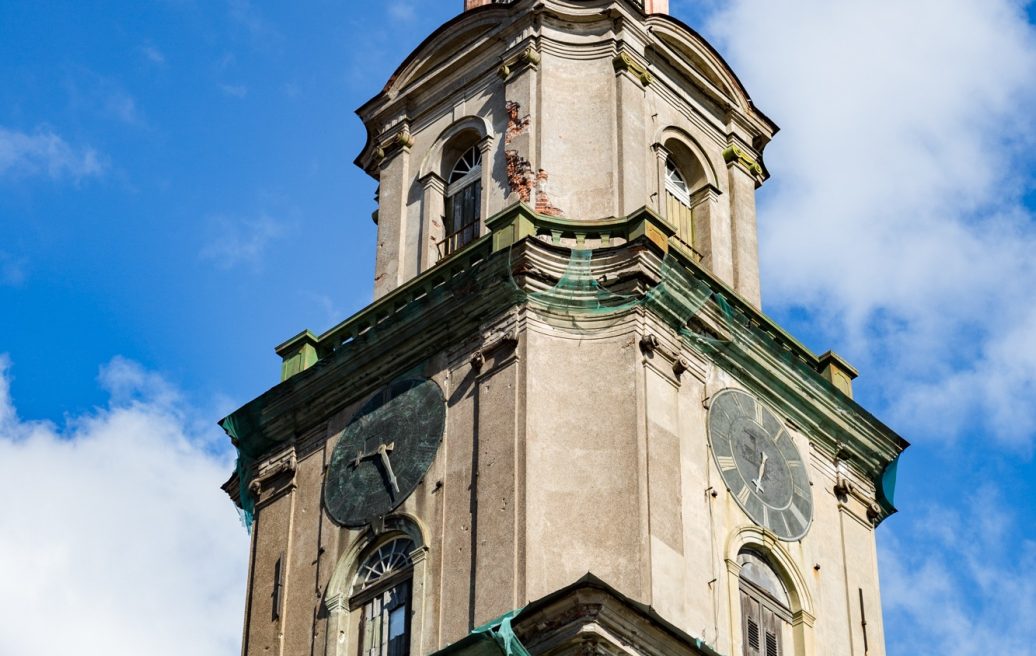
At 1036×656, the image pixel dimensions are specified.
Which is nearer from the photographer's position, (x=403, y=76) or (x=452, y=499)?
(x=452, y=499)

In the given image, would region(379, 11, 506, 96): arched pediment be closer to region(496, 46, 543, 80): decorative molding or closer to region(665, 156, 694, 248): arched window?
region(496, 46, 543, 80): decorative molding

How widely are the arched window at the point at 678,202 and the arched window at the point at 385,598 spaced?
7891mm

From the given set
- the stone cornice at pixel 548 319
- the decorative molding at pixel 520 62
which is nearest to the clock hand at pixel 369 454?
the stone cornice at pixel 548 319

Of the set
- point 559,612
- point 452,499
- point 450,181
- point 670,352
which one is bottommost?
point 559,612

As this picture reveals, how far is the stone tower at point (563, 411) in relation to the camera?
3488 cm

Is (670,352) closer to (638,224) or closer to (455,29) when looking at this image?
(638,224)

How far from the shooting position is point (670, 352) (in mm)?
37188

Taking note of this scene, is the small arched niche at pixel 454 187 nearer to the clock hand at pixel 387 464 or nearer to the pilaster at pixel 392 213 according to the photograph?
the pilaster at pixel 392 213

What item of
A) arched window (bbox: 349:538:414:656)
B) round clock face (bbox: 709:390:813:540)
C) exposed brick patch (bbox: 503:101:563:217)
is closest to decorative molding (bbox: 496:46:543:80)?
→ exposed brick patch (bbox: 503:101:563:217)

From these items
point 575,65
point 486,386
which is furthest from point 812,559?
point 575,65

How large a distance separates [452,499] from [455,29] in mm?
9733

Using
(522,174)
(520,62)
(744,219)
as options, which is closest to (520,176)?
(522,174)

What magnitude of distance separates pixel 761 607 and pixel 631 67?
940 centimetres

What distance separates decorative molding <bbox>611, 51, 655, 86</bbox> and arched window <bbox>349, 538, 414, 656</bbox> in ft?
29.0
